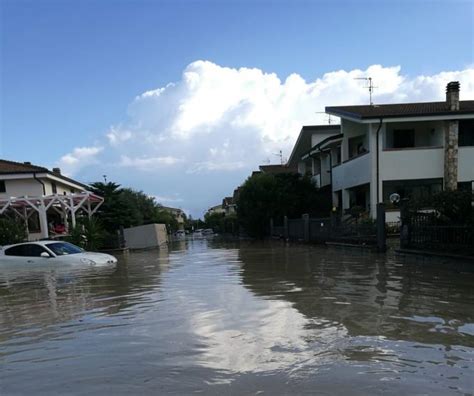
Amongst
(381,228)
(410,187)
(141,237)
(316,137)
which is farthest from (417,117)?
(141,237)

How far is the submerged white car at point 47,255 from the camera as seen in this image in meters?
15.2

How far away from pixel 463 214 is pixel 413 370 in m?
9.43

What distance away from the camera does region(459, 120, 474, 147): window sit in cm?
2425

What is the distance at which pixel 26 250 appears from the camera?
15.7 meters

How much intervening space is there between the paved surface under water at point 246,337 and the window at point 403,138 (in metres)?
15.8

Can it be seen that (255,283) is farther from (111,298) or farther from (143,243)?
(143,243)

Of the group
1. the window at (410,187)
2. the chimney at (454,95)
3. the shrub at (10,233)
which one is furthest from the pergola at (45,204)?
the chimney at (454,95)

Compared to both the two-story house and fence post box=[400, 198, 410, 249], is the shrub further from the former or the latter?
fence post box=[400, 198, 410, 249]

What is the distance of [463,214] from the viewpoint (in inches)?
499

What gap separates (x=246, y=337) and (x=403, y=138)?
22.7 meters

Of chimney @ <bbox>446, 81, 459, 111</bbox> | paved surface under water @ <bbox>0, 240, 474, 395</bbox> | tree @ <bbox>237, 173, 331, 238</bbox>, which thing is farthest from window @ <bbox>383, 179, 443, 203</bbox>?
paved surface under water @ <bbox>0, 240, 474, 395</bbox>

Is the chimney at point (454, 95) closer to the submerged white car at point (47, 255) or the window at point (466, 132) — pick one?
the window at point (466, 132)

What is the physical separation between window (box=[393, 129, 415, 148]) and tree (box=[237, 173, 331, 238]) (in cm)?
846

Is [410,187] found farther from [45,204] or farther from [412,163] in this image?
[45,204]
